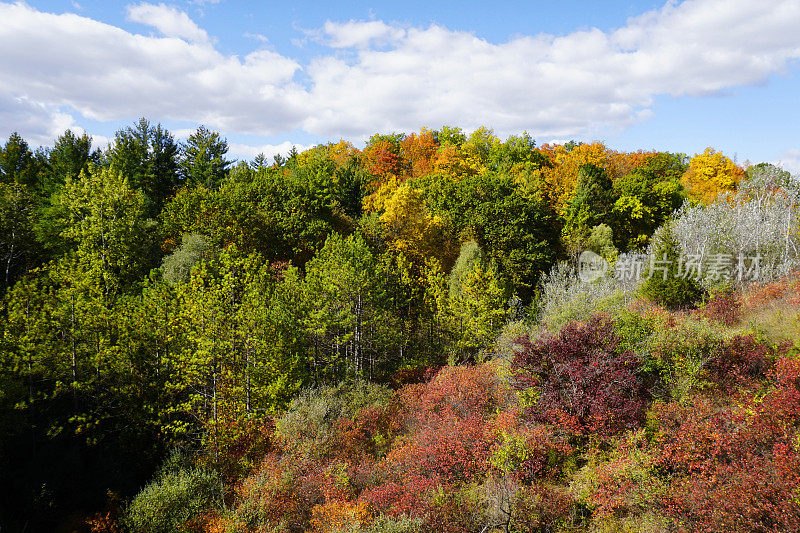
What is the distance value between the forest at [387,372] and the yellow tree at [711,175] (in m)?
15.8

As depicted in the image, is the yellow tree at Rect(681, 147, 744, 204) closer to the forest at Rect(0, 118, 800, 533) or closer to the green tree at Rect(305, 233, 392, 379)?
the forest at Rect(0, 118, 800, 533)

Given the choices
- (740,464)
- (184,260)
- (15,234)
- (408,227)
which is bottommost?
(740,464)

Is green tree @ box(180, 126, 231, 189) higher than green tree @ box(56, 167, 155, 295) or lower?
higher

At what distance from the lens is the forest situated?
12.4 meters

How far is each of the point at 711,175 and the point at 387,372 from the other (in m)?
41.8

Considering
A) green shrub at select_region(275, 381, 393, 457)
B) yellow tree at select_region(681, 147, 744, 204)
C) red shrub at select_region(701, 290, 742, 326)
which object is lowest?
green shrub at select_region(275, 381, 393, 457)

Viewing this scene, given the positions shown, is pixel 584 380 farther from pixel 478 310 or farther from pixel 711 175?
pixel 711 175

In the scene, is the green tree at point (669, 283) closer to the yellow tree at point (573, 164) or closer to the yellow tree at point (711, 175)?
the yellow tree at point (573, 164)

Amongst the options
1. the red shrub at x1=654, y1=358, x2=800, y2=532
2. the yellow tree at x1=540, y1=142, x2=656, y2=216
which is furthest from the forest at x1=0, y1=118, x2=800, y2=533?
the yellow tree at x1=540, y1=142, x2=656, y2=216

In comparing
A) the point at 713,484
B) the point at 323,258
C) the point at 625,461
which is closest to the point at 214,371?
the point at 323,258

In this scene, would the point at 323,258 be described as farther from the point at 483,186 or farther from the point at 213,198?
the point at 483,186

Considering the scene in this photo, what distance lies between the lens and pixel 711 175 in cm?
4688

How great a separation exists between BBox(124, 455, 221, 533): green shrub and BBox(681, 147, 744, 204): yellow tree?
160 feet

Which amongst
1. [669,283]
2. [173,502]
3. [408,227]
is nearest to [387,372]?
[408,227]
